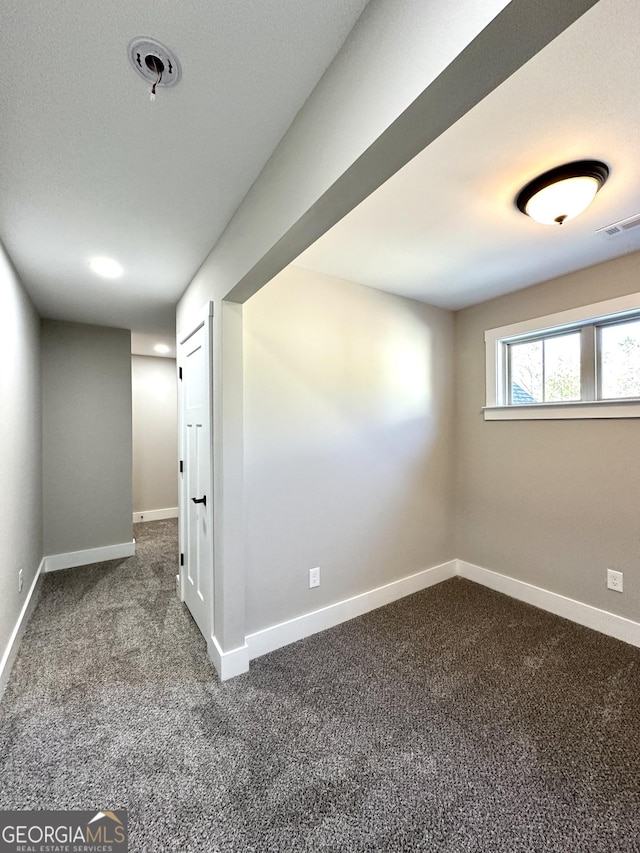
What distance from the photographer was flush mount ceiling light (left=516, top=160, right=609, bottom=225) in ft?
4.79

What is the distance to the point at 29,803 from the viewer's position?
1278 millimetres

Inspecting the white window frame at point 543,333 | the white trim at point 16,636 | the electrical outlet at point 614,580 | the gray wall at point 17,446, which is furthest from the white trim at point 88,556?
the electrical outlet at point 614,580

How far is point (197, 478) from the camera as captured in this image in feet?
7.87

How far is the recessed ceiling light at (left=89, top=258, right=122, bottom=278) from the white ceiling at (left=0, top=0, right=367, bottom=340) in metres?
0.13

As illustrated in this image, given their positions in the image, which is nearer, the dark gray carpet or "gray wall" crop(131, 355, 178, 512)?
the dark gray carpet

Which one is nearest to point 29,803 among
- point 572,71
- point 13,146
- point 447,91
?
point 13,146

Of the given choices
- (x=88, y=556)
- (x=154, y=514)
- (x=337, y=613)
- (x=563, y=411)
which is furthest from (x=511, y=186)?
(x=154, y=514)

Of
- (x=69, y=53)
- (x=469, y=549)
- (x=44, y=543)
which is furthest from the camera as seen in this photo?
(x=44, y=543)

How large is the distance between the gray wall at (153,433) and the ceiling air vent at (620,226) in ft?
16.3

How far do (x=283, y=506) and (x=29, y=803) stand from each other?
1.53m

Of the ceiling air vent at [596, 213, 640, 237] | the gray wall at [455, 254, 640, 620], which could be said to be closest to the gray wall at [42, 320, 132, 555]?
the gray wall at [455, 254, 640, 620]

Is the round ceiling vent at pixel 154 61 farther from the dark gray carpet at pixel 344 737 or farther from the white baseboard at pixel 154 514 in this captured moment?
the white baseboard at pixel 154 514

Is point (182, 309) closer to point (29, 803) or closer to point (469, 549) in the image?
point (29, 803)

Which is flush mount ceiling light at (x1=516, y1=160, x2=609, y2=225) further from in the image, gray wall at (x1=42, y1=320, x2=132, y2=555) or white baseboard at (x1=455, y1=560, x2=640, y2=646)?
→ gray wall at (x1=42, y1=320, x2=132, y2=555)
